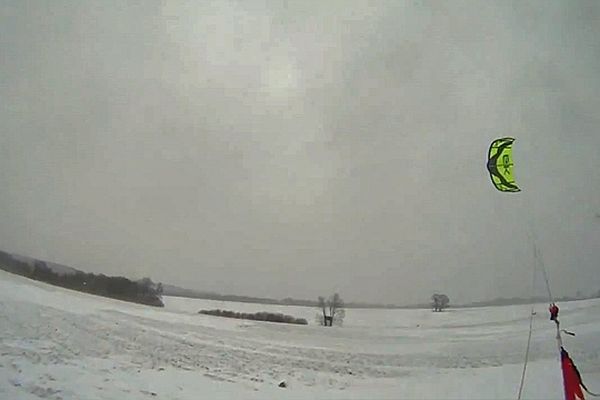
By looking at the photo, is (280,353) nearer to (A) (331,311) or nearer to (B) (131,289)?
(A) (331,311)

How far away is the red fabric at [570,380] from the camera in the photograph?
1.64 m

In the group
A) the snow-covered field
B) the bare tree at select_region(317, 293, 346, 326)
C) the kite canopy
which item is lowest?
the snow-covered field

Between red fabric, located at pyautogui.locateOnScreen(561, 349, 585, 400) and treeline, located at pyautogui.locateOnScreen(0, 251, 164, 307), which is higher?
treeline, located at pyautogui.locateOnScreen(0, 251, 164, 307)

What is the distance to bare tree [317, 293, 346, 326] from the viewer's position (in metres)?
1.64

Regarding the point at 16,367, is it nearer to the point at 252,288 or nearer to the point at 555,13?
the point at 252,288

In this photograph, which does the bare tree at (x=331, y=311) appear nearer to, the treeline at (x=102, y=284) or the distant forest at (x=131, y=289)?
the distant forest at (x=131, y=289)

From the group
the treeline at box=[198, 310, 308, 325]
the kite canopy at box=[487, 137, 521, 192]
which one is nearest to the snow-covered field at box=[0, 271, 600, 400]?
the treeline at box=[198, 310, 308, 325]

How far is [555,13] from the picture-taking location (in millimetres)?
1742

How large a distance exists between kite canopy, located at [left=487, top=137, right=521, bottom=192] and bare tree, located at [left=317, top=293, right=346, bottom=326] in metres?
0.63

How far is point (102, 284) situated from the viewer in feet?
5.60

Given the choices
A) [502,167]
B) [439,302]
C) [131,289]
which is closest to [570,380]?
[439,302]

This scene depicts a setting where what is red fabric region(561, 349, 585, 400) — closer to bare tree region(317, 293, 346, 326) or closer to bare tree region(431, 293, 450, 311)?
bare tree region(431, 293, 450, 311)

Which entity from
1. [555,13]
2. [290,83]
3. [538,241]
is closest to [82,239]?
[290,83]

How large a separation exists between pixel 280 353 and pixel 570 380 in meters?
0.91
